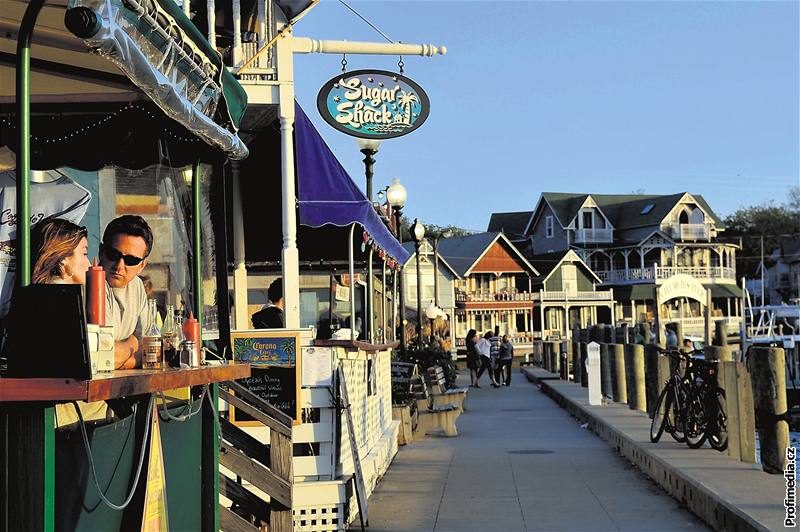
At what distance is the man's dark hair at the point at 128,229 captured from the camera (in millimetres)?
5492

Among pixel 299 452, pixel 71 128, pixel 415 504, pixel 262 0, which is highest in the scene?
pixel 262 0

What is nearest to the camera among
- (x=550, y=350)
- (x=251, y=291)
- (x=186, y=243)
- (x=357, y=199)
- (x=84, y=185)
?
(x=84, y=185)

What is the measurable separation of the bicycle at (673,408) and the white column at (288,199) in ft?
20.2

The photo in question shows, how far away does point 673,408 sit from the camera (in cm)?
1452

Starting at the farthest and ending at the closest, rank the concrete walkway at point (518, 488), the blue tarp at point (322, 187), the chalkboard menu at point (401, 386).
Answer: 1. the chalkboard menu at point (401, 386)
2. the concrete walkway at point (518, 488)
3. the blue tarp at point (322, 187)

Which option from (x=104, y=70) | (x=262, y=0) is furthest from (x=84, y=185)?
(x=262, y=0)

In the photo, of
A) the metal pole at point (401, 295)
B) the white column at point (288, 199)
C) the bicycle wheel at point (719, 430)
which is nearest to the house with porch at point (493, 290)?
the metal pole at point (401, 295)

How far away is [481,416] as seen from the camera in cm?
Result: 2394

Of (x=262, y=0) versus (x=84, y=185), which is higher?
(x=262, y=0)

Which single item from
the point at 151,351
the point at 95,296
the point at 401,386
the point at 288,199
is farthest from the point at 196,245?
the point at 401,386

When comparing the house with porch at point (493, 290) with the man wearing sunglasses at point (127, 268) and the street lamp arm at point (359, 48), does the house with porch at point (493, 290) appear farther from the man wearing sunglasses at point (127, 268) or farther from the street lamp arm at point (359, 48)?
the man wearing sunglasses at point (127, 268)

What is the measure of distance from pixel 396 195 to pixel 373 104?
7.40m

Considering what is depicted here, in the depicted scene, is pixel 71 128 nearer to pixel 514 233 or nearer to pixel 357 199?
pixel 357 199

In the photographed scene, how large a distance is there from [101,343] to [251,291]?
420 inches
